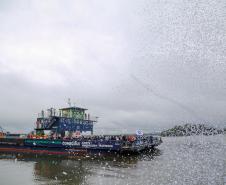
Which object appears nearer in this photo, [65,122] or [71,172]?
[71,172]

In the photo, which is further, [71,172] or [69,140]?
[69,140]

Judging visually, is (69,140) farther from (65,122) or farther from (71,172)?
(71,172)

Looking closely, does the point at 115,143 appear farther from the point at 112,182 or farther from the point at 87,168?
the point at 112,182

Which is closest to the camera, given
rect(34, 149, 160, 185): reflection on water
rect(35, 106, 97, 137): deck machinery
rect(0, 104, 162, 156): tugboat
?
rect(34, 149, 160, 185): reflection on water

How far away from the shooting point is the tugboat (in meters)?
33.5

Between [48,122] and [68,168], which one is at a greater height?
[48,122]

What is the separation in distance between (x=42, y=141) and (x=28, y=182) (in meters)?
17.6

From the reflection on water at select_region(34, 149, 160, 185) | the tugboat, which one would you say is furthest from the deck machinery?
the reflection on water at select_region(34, 149, 160, 185)

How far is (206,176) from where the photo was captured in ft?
66.3

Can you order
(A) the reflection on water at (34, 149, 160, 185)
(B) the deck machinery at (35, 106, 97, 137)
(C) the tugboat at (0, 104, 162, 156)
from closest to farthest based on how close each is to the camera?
(A) the reflection on water at (34, 149, 160, 185) → (C) the tugboat at (0, 104, 162, 156) → (B) the deck machinery at (35, 106, 97, 137)

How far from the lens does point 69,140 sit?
35938 mm

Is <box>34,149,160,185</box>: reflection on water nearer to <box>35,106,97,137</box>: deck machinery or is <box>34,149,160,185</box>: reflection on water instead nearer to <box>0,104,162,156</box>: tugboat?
<box>0,104,162,156</box>: tugboat

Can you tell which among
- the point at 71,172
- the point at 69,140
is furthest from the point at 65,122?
the point at 71,172

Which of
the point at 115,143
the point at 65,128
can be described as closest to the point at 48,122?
the point at 65,128
